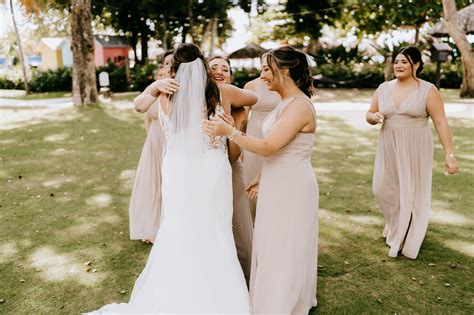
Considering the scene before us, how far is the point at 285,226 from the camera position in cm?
349

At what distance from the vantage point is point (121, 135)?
1273 cm

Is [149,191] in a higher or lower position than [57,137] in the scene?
higher

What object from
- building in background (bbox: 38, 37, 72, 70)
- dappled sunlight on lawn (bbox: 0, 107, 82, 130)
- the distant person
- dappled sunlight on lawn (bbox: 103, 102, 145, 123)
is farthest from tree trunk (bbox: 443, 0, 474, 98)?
building in background (bbox: 38, 37, 72, 70)

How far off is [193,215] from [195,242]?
209 mm

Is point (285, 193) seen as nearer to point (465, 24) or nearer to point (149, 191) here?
point (149, 191)

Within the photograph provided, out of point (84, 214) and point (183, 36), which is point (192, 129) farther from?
point (183, 36)

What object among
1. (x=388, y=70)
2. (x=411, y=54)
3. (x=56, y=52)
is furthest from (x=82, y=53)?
(x=56, y=52)

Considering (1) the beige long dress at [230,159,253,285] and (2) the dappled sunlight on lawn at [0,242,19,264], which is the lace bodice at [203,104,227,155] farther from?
(2) the dappled sunlight on lawn at [0,242,19,264]

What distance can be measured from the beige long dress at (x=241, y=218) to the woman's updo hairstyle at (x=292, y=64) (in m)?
1.05

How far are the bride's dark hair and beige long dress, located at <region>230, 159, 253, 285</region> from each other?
705 millimetres

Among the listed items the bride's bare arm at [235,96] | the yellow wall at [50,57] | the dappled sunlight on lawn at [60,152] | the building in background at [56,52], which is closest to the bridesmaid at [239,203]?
the bride's bare arm at [235,96]

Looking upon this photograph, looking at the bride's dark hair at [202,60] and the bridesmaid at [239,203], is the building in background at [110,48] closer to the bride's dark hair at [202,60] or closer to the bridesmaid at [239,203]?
the bridesmaid at [239,203]

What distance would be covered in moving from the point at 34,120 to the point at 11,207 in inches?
364

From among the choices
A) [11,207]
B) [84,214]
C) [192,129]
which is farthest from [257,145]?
[11,207]
